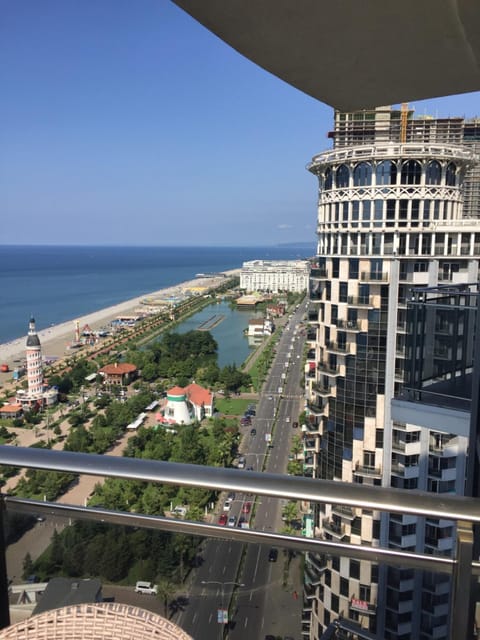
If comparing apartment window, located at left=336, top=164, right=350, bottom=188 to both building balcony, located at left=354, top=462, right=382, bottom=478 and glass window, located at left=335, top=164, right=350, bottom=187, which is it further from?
building balcony, located at left=354, top=462, right=382, bottom=478

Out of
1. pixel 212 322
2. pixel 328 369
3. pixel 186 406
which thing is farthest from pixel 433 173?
pixel 212 322

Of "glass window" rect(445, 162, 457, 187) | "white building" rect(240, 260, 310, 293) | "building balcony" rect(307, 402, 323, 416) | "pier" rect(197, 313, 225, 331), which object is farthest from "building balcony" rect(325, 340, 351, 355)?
"white building" rect(240, 260, 310, 293)

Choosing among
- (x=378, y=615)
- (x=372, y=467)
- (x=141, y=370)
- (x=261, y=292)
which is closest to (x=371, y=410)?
(x=372, y=467)

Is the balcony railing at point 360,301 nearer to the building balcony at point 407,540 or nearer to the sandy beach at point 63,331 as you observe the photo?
the building balcony at point 407,540

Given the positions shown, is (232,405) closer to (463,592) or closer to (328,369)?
(328,369)

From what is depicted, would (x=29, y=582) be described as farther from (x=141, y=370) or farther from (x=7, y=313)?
(x=7, y=313)

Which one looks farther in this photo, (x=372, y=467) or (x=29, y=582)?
(x=372, y=467)
